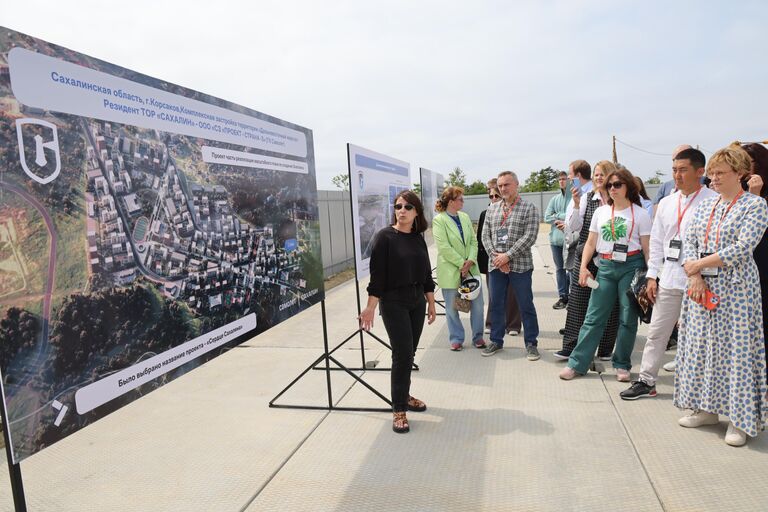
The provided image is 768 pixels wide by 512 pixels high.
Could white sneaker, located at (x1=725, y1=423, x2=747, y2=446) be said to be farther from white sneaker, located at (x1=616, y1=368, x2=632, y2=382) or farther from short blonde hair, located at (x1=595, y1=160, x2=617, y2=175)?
short blonde hair, located at (x1=595, y1=160, x2=617, y2=175)

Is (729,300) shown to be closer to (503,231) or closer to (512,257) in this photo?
(512,257)

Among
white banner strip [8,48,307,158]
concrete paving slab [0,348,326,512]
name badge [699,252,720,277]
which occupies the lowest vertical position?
concrete paving slab [0,348,326,512]

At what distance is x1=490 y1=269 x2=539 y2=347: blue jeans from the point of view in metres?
5.10

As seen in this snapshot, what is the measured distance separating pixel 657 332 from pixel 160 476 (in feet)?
11.3

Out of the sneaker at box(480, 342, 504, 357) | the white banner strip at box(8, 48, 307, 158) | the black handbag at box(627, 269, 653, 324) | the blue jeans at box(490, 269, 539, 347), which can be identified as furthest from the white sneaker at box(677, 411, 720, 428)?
the white banner strip at box(8, 48, 307, 158)

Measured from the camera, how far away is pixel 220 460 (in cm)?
321

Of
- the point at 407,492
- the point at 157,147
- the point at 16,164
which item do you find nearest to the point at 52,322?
the point at 16,164

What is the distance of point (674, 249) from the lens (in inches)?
140

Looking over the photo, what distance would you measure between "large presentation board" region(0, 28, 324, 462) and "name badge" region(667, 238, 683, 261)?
2.77 metres

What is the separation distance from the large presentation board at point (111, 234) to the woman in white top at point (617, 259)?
2688 millimetres

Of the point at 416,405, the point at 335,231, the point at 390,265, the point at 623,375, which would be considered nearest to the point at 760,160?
A: the point at 623,375

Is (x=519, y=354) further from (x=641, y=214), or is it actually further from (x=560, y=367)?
(x=641, y=214)

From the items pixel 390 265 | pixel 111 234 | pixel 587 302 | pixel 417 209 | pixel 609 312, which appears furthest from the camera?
pixel 587 302

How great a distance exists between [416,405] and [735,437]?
6.67 feet
